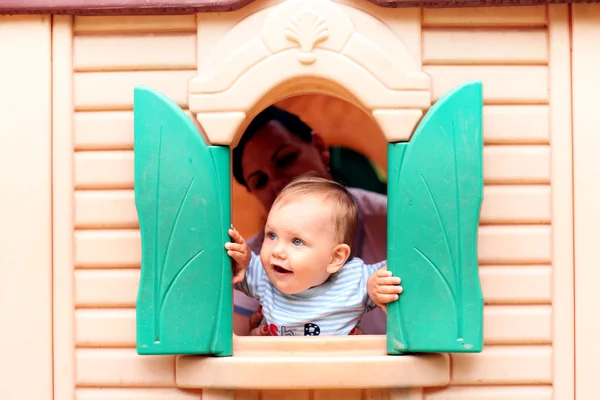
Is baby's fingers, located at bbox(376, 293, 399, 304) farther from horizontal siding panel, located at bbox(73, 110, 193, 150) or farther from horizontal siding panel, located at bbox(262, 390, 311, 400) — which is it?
horizontal siding panel, located at bbox(73, 110, 193, 150)

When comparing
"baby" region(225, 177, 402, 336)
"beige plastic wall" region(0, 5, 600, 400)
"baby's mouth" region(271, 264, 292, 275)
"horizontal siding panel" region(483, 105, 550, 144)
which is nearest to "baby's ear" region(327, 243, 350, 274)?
"baby" region(225, 177, 402, 336)

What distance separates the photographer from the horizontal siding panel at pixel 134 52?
6.26ft

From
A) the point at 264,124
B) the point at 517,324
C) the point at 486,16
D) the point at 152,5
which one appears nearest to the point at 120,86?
the point at 152,5

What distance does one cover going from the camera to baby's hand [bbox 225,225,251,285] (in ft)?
6.15

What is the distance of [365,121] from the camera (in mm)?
2822

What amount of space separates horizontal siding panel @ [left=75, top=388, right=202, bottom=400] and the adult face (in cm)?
82

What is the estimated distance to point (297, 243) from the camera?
1974 millimetres

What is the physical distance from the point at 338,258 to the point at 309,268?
11cm

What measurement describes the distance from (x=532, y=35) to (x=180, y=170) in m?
0.93

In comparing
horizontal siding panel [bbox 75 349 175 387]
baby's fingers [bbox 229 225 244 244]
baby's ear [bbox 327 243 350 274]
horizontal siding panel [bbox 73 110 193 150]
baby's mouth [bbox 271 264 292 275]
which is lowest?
horizontal siding panel [bbox 75 349 175 387]

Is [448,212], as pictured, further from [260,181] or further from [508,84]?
[260,181]

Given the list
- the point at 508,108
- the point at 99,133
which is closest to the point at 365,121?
the point at 508,108

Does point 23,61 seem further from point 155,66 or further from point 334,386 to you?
point 334,386

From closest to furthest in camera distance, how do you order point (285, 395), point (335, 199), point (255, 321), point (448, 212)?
point (448, 212)
point (285, 395)
point (335, 199)
point (255, 321)
